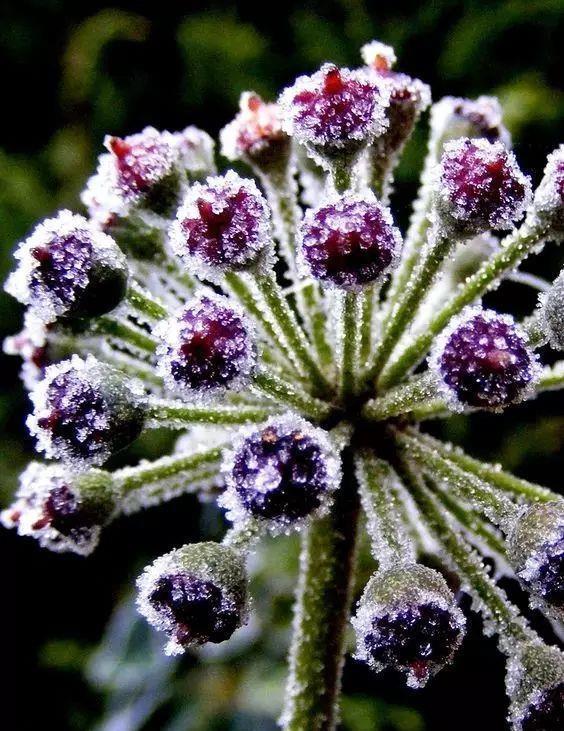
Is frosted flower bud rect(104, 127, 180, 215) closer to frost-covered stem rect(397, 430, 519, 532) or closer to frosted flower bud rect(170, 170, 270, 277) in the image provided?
frosted flower bud rect(170, 170, 270, 277)

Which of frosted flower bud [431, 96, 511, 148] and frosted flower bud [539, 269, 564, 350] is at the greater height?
frosted flower bud [431, 96, 511, 148]

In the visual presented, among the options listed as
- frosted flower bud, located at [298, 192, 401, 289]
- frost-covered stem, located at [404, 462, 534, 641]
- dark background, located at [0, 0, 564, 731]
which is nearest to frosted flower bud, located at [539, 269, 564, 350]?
frosted flower bud, located at [298, 192, 401, 289]

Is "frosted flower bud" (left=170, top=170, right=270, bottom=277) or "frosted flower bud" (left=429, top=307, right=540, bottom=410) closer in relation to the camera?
"frosted flower bud" (left=429, top=307, right=540, bottom=410)

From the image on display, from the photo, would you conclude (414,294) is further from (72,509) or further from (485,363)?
(72,509)

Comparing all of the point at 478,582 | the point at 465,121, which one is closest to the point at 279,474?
the point at 478,582

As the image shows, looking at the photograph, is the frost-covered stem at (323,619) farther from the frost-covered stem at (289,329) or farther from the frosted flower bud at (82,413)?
the frosted flower bud at (82,413)

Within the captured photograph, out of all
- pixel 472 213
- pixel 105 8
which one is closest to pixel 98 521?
pixel 472 213

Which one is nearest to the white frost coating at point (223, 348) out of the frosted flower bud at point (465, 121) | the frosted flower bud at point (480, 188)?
the frosted flower bud at point (480, 188)
